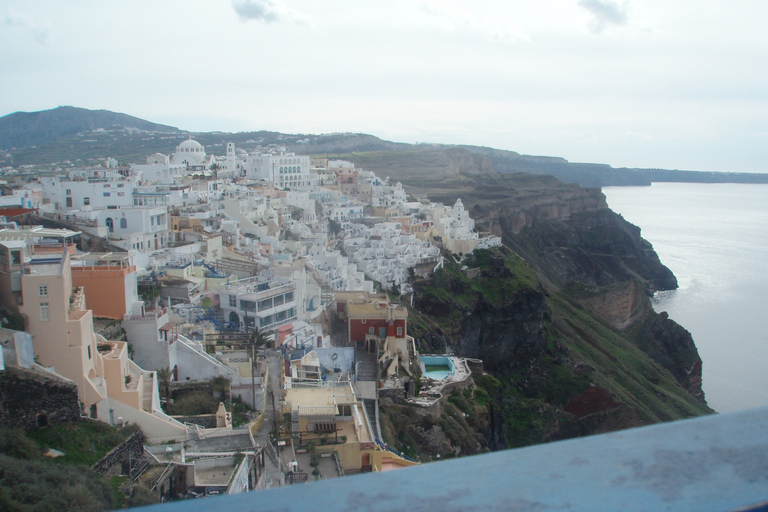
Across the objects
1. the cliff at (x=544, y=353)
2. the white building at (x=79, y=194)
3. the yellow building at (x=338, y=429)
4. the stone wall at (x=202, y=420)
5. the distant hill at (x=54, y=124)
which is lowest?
the cliff at (x=544, y=353)

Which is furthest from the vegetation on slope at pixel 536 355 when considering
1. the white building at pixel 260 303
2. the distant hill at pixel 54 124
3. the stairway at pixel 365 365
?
the distant hill at pixel 54 124

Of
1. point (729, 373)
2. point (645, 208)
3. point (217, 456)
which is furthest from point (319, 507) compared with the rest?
point (645, 208)

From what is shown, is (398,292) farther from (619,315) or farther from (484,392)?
(619,315)

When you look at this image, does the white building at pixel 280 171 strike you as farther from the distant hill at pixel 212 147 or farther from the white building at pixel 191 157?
the distant hill at pixel 212 147

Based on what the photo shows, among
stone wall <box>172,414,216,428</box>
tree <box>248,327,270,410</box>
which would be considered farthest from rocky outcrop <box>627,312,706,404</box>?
stone wall <box>172,414,216,428</box>

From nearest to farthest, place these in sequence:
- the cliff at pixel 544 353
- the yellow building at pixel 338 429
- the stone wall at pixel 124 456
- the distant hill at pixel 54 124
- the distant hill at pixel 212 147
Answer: the stone wall at pixel 124 456 → the yellow building at pixel 338 429 → the cliff at pixel 544 353 → the distant hill at pixel 212 147 → the distant hill at pixel 54 124

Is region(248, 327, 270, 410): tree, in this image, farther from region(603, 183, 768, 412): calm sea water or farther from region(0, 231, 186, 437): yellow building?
region(603, 183, 768, 412): calm sea water
